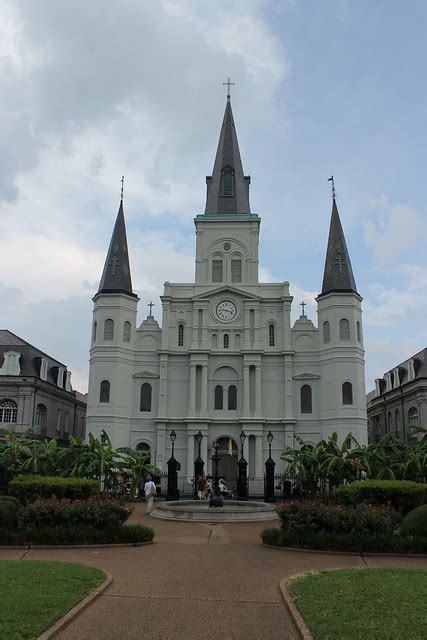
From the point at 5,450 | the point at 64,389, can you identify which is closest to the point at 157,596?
the point at 5,450

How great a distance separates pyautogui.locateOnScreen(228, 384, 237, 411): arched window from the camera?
156ft

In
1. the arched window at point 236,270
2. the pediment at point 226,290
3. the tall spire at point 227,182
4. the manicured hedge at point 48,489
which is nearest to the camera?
the manicured hedge at point 48,489

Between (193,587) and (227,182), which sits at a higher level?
(227,182)

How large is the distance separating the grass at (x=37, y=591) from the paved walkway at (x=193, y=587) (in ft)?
1.14

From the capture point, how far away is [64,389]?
181ft

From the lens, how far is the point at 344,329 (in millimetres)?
47031

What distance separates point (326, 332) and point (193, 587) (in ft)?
124

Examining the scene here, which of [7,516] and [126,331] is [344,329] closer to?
[126,331]

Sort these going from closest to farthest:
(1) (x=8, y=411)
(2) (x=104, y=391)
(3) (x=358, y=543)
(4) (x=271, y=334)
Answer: (3) (x=358, y=543) → (2) (x=104, y=391) → (1) (x=8, y=411) → (4) (x=271, y=334)

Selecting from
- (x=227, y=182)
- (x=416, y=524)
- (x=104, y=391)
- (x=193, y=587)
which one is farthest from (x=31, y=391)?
(x=193, y=587)

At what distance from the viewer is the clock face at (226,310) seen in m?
49.1

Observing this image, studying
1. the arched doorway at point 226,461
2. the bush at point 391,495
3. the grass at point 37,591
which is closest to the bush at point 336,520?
the bush at point 391,495

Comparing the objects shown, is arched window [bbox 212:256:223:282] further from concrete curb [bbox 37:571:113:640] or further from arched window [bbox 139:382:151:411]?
concrete curb [bbox 37:571:113:640]

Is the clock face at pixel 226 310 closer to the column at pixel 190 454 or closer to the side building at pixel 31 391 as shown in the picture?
the column at pixel 190 454
